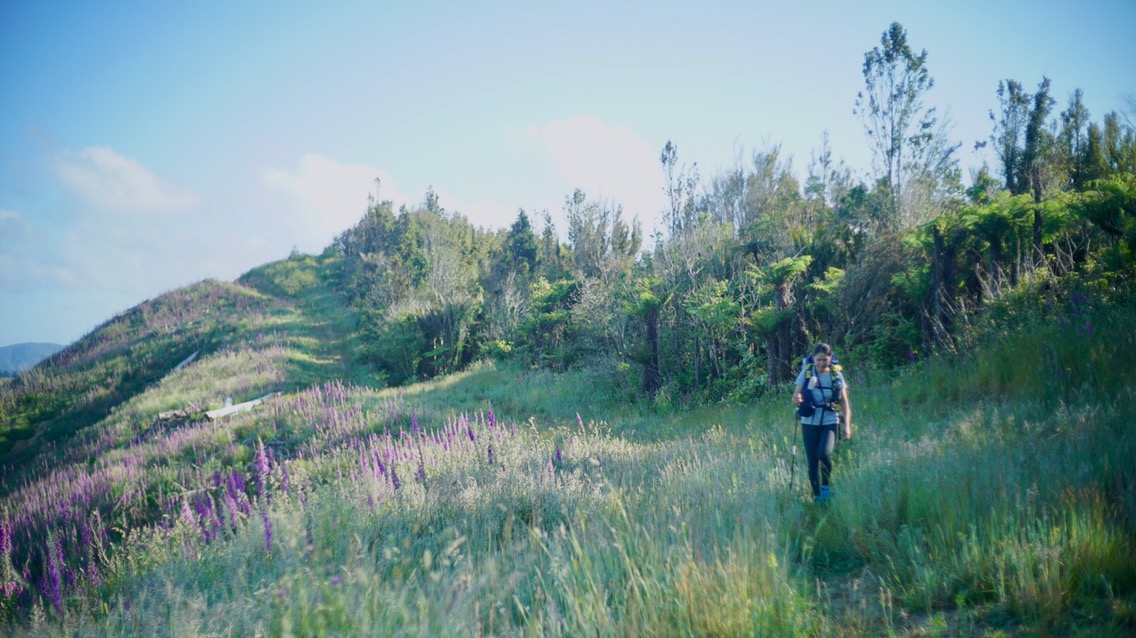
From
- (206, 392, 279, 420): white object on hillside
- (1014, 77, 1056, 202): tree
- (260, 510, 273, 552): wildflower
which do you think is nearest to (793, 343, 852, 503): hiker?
(260, 510, 273, 552): wildflower

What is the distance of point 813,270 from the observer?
11.7 m

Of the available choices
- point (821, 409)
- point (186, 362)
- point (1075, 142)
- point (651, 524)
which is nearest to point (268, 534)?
point (651, 524)

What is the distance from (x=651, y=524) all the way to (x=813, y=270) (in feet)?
32.6

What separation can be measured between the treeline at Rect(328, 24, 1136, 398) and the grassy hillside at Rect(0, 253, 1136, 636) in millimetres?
1369

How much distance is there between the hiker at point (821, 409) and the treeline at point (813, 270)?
4.88 meters

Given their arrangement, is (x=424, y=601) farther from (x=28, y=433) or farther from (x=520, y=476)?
(x=28, y=433)

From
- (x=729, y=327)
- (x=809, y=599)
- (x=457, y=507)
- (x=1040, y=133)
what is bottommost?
(x=809, y=599)

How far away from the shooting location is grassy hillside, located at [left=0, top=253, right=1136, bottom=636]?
2.60 metres

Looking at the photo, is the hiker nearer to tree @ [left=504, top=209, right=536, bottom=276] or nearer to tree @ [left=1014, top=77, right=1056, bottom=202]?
tree @ [left=1014, top=77, right=1056, bottom=202]

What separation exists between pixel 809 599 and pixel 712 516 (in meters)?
0.90

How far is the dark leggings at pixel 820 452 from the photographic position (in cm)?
477

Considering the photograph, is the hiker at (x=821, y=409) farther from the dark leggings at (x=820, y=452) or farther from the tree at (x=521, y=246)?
→ the tree at (x=521, y=246)

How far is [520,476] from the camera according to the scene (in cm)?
476

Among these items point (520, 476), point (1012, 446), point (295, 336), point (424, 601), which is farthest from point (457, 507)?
point (295, 336)
